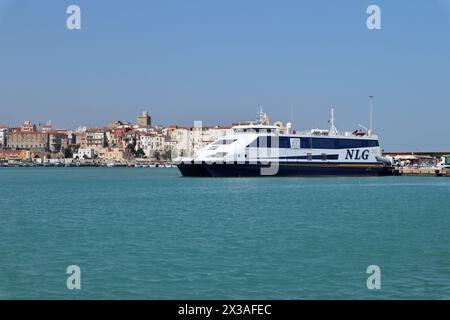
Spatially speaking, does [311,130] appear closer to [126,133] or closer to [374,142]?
[374,142]

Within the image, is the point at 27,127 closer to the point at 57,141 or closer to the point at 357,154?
the point at 57,141

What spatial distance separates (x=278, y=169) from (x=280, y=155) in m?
1.14

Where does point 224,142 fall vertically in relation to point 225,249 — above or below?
above

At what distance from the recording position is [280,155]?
53.9 meters

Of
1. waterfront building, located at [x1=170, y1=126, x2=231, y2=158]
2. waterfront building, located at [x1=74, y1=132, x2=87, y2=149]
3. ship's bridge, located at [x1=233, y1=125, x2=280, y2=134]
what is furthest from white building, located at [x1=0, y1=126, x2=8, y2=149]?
ship's bridge, located at [x1=233, y1=125, x2=280, y2=134]

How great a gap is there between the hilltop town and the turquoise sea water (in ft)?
417

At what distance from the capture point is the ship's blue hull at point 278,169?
5162 centimetres

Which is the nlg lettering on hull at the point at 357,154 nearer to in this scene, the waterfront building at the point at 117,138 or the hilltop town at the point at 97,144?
the hilltop town at the point at 97,144

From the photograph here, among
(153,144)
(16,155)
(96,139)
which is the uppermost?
(96,139)

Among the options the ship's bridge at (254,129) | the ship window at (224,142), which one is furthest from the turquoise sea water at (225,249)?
the ship's bridge at (254,129)

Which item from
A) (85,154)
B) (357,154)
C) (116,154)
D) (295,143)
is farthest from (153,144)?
(295,143)

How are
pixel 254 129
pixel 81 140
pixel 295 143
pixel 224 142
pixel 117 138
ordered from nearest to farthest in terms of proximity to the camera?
pixel 224 142 → pixel 254 129 → pixel 295 143 → pixel 117 138 → pixel 81 140

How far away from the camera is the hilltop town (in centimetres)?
16362
